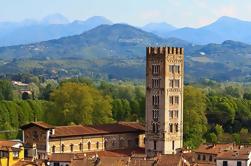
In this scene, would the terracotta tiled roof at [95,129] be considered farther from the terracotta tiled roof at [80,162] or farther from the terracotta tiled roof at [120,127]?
the terracotta tiled roof at [80,162]

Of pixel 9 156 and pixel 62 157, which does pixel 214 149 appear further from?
pixel 9 156

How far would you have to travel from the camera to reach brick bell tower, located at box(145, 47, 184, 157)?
8506cm

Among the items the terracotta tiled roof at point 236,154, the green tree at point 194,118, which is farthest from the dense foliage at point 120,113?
the terracotta tiled roof at point 236,154

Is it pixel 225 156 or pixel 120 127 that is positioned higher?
pixel 120 127

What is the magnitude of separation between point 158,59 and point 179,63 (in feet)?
9.59

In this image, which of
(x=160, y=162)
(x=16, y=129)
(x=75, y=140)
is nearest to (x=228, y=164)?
(x=160, y=162)

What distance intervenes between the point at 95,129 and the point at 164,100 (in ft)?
29.0

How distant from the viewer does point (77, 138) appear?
79812 millimetres

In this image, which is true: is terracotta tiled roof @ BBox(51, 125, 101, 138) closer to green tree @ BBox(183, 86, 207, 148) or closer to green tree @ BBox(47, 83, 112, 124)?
green tree @ BBox(47, 83, 112, 124)

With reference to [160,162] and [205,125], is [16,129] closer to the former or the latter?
[205,125]

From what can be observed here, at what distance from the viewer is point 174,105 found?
3413 inches

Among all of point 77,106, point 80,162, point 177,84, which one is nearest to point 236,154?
point 80,162

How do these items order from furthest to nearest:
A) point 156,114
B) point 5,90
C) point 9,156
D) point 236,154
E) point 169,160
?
1. point 5,90
2. point 156,114
3. point 236,154
4. point 169,160
5. point 9,156

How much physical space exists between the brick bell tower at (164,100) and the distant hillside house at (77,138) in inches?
109
